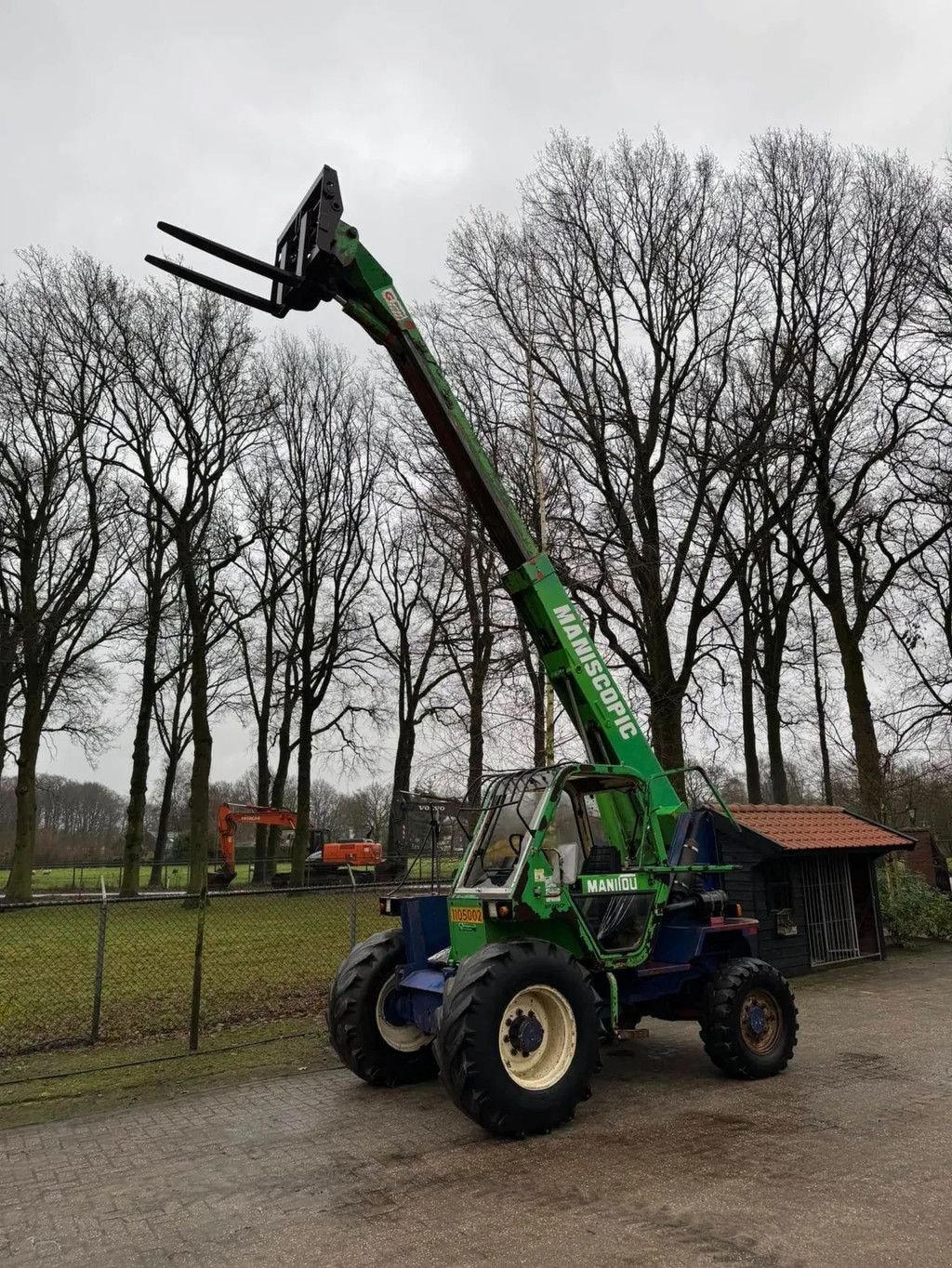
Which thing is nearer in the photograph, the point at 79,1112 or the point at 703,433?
the point at 79,1112

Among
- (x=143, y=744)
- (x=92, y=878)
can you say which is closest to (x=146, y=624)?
(x=143, y=744)

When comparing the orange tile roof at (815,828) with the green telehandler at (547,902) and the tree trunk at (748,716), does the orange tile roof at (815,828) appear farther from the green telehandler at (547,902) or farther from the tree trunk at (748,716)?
the tree trunk at (748,716)

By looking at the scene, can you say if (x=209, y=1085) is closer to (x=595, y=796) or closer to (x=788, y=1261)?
(x=595, y=796)

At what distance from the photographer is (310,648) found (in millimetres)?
26562

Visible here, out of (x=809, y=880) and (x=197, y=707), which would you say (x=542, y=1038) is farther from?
(x=197, y=707)

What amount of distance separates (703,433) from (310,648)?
13496mm

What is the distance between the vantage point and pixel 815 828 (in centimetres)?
1367

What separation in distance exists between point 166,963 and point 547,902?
8.65 m

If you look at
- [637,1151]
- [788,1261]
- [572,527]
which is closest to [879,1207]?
[788,1261]

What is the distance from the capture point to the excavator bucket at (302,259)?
647 cm

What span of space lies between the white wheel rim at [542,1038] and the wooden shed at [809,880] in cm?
672

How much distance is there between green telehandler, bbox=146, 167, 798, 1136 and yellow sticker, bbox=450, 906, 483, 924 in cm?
2

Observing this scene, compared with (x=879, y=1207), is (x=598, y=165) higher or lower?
higher

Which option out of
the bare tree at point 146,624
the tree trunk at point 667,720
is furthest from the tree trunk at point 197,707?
the tree trunk at point 667,720
